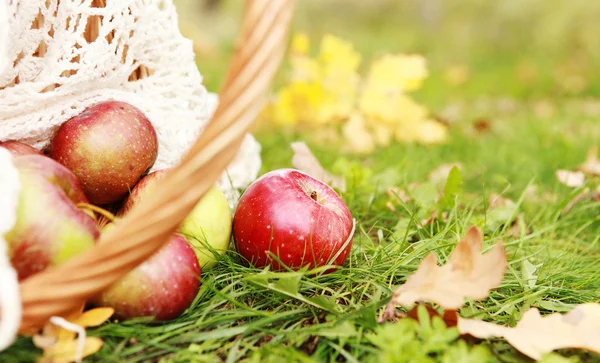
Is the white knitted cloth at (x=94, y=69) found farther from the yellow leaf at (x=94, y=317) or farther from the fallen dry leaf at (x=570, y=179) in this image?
the fallen dry leaf at (x=570, y=179)

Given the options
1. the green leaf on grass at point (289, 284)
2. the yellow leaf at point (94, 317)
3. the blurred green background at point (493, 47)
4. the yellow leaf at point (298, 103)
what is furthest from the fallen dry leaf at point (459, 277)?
the blurred green background at point (493, 47)

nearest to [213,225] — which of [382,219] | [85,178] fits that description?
[85,178]

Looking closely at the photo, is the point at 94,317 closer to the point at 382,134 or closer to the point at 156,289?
the point at 156,289

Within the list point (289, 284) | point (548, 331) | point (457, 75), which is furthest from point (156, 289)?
point (457, 75)

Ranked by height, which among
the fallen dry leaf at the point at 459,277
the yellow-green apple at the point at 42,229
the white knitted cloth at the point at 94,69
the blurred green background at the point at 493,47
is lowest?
the blurred green background at the point at 493,47

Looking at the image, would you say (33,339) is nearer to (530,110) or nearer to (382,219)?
(382,219)

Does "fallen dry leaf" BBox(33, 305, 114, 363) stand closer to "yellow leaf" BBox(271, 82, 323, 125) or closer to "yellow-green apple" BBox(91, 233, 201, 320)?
"yellow-green apple" BBox(91, 233, 201, 320)
